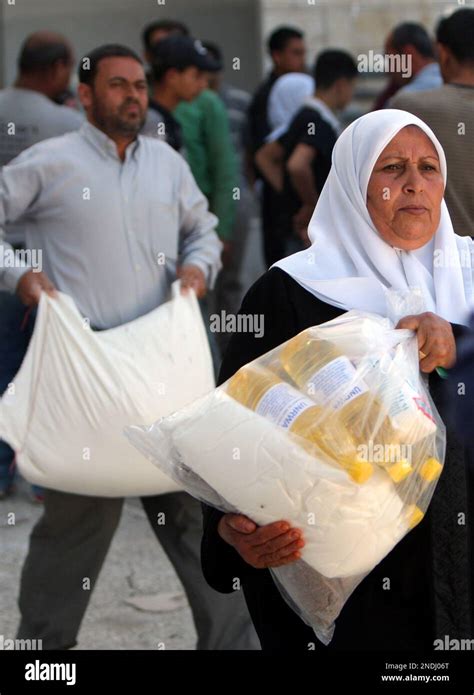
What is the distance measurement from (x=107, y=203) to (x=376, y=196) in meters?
1.52

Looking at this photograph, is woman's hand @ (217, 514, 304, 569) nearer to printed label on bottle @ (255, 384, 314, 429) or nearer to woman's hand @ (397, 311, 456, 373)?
printed label on bottle @ (255, 384, 314, 429)

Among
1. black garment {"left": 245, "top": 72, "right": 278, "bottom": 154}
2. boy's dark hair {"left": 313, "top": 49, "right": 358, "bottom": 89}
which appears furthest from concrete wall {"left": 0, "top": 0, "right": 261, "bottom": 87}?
boy's dark hair {"left": 313, "top": 49, "right": 358, "bottom": 89}

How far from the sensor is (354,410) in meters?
2.43

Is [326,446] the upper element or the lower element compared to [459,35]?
lower

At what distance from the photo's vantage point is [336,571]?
2.51m

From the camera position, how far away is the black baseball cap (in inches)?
246

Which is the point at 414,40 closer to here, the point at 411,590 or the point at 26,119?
the point at 26,119

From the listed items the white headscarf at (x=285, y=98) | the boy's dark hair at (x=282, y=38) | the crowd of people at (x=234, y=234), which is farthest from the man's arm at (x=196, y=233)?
the boy's dark hair at (x=282, y=38)

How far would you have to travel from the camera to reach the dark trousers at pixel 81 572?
4223 millimetres

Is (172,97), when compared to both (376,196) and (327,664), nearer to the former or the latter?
(376,196)

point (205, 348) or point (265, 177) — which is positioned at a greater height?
point (265, 177)

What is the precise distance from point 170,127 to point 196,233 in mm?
1277

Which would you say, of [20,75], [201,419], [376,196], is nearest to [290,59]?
[20,75]

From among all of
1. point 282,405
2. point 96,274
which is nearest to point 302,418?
point 282,405
